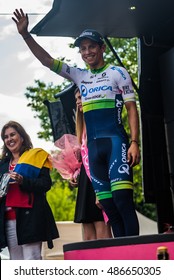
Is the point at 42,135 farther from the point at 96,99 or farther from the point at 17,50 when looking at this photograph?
the point at 96,99

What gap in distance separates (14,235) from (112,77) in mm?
1184

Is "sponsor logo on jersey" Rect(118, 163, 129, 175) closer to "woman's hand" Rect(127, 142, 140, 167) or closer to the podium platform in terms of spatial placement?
"woman's hand" Rect(127, 142, 140, 167)

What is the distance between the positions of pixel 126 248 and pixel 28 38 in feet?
5.13

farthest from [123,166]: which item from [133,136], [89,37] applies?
[89,37]

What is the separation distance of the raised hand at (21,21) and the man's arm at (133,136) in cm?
75

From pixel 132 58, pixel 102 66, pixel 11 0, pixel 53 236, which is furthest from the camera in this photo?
pixel 132 58

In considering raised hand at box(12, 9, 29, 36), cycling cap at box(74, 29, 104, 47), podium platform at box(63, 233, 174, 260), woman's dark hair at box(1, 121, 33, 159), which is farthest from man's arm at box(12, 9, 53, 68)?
podium platform at box(63, 233, 174, 260)

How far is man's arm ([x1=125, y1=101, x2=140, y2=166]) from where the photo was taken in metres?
3.39

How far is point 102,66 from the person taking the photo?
370 cm

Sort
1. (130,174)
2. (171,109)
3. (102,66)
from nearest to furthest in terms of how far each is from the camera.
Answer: (130,174)
(102,66)
(171,109)

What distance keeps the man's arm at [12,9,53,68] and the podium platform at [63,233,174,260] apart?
1315 mm

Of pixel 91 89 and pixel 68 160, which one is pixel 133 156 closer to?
pixel 91 89

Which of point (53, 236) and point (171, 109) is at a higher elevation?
point (171, 109)
